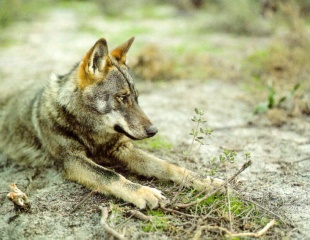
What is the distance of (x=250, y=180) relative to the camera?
385 cm

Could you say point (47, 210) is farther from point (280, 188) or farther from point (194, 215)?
point (280, 188)

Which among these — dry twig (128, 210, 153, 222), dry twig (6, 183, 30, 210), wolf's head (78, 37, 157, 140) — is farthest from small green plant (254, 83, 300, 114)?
dry twig (6, 183, 30, 210)

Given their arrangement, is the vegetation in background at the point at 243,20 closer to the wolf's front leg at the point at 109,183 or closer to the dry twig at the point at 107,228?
the wolf's front leg at the point at 109,183

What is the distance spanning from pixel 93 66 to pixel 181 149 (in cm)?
154

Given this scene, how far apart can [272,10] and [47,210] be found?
7.94m

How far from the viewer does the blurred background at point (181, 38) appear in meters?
7.16

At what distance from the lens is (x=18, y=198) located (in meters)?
3.23

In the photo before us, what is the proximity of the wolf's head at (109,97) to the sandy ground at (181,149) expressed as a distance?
A: 2.29 ft

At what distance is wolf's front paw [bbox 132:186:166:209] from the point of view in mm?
3180

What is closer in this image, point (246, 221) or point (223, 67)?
point (246, 221)

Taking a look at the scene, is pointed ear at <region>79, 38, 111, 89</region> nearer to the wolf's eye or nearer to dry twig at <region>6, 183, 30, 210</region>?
the wolf's eye

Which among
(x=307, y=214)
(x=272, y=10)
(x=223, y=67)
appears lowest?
(x=307, y=214)

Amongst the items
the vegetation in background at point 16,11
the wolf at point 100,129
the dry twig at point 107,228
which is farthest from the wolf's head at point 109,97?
the vegetation in background at point 16,11

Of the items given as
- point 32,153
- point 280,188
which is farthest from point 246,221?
point 32,153
